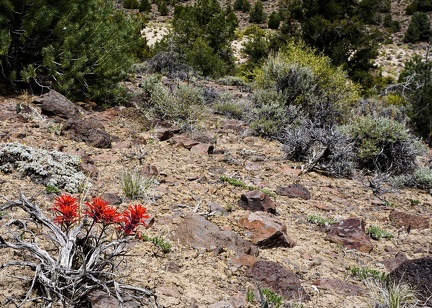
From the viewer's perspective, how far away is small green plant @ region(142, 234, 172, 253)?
387 cm

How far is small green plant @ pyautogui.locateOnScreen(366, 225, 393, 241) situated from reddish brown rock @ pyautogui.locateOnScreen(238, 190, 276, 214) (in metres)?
1.20

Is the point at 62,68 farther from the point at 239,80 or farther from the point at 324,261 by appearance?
the point at 239,80

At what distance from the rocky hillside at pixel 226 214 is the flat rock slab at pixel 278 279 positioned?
1 centimetres

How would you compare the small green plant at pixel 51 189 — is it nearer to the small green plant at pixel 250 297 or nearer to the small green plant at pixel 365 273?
the small green plant at pixel 250 297

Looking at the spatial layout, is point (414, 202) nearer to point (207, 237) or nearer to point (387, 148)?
point (387, 148)

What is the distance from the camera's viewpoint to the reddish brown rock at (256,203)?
517cm

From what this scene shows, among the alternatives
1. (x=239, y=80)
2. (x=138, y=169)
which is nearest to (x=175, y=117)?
(x=138, y=169)

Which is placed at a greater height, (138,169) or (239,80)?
(138,169)

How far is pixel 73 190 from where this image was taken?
4.62 metres

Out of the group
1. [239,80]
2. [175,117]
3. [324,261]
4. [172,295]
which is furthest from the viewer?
[239,80]

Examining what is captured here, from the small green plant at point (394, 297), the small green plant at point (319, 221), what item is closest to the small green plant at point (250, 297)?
the small green plant at point (394, 297)

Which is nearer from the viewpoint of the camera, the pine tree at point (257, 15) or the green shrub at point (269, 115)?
the green shrub at point (269, 115)

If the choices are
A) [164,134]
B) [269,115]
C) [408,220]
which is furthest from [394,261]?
[269,115]

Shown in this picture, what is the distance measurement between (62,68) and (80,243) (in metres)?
5.86
